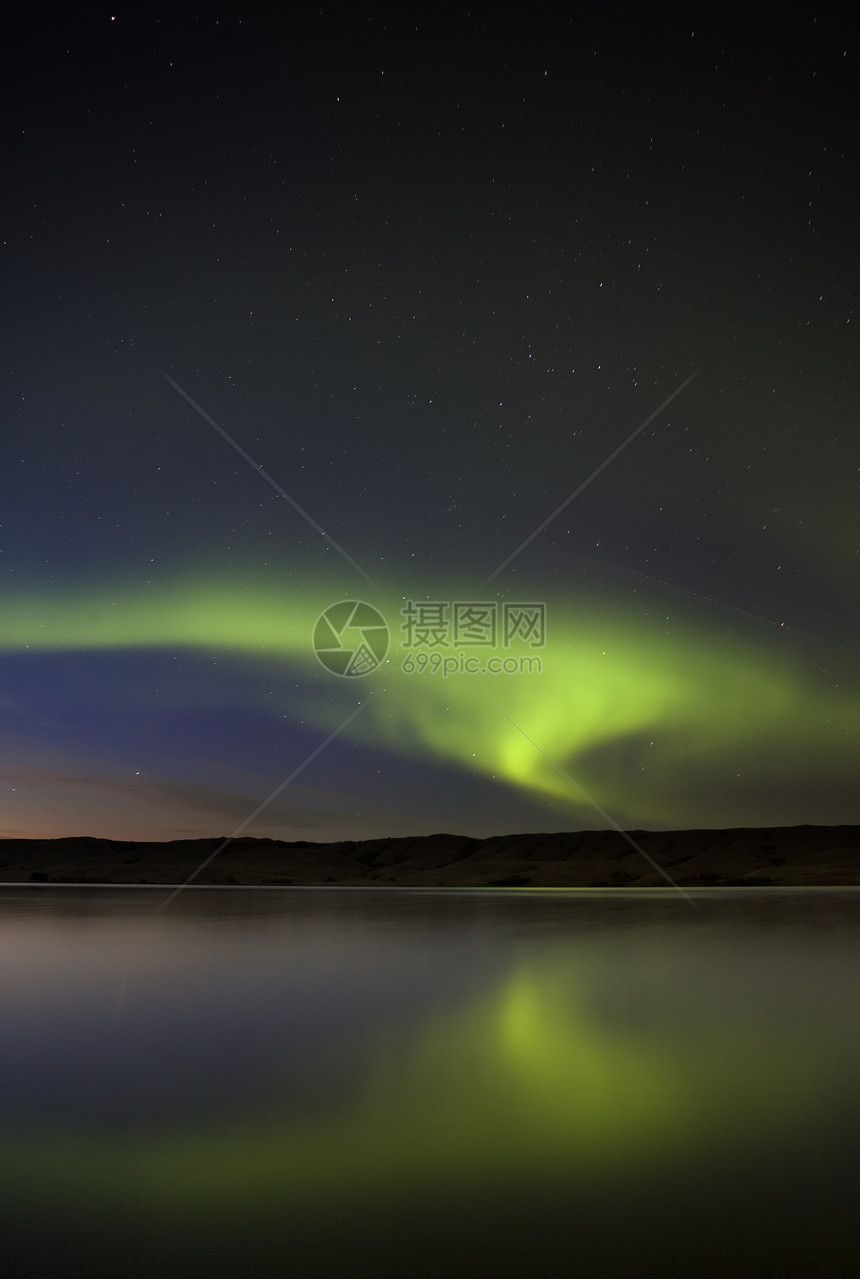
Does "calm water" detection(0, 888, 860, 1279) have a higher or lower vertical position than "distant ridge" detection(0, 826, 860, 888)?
lower

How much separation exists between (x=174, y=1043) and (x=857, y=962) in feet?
32.0

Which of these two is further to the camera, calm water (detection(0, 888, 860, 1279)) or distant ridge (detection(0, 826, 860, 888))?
distant ridge (detection(0, 826, 860, 888))

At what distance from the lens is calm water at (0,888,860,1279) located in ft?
11.0

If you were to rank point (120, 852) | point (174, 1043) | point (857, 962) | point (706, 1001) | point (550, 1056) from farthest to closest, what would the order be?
point (120, 852) < point (857, 962) < point (706, 1001) < point (174, 1043) < point (550, 1056)

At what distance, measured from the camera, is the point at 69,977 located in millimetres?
11031

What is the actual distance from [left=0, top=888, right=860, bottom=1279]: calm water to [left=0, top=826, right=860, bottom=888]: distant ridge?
296 feet

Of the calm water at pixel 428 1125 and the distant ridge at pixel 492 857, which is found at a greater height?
the distant ridge at pixel 492 857

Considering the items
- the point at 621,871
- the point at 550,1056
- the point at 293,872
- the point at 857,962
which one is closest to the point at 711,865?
the point at 621,871

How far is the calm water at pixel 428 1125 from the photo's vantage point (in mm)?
3350

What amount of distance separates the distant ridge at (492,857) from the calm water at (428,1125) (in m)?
90.2

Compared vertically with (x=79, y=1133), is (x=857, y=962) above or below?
above

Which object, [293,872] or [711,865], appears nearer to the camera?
[293,872]

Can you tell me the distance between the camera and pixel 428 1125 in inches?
192

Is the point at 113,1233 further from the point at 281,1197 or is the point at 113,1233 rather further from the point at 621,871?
the point at 621,871
